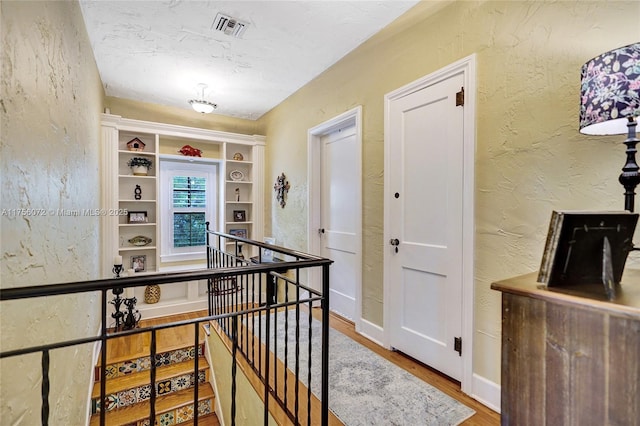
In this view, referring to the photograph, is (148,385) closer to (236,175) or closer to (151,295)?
(151,295)

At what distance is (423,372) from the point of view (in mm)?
2072

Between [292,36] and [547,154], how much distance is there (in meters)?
2.13

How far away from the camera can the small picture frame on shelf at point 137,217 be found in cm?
388

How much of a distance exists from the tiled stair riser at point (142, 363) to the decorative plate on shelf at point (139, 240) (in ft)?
5.17

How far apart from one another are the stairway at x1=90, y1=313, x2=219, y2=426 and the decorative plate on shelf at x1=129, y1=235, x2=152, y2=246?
124 centimetres

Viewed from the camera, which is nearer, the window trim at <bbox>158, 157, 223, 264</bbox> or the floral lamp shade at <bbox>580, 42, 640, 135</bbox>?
the floral lamp shade at <bbox>580, 42, 640, 135</bbox>

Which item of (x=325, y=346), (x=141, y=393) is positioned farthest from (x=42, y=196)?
(x=141, y=393)

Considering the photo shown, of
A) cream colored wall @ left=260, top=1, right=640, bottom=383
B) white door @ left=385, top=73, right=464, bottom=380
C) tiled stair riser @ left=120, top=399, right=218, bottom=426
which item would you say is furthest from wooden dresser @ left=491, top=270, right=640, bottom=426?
tiled stair riser @ left=120, top=399, right=218, bottom=426

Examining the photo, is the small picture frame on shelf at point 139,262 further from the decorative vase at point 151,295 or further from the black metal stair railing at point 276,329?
the black metal stair railing at point 276,329

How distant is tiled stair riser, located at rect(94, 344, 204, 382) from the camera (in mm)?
2705

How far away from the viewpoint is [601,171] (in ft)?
4.43

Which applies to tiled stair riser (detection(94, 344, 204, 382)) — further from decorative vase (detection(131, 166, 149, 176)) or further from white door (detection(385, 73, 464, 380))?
decorative vase (detection(131, 166, 149, 176))

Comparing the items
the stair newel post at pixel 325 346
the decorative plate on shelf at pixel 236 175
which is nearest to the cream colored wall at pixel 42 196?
the stair newel post at pixel 325 346

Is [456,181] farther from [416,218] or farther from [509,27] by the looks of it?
[509,27]
